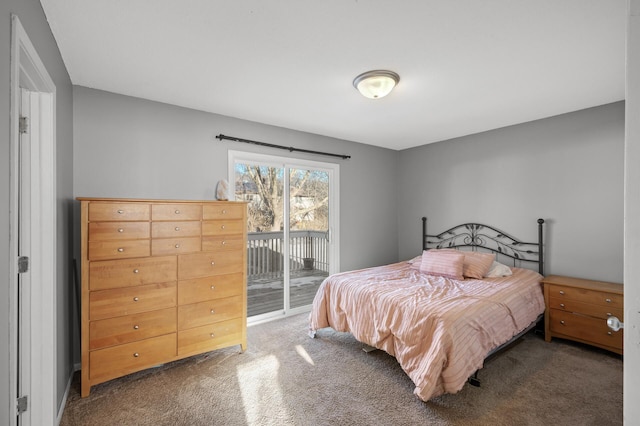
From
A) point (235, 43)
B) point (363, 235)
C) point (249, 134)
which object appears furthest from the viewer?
point (363, 235)

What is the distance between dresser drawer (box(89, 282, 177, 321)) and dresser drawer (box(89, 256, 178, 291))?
0.05 metres

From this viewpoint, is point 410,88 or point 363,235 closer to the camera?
point 410,88

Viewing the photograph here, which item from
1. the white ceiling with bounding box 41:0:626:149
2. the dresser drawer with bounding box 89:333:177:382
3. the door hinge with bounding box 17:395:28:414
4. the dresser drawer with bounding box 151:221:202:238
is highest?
the white ceiling with bounding box 41:0:626:149

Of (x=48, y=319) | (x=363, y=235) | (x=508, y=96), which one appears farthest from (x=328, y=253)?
(x=48, y=319)

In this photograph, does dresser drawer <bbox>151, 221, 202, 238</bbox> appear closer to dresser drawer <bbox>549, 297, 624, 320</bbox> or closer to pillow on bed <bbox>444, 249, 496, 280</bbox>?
pillow on bed <bbox>444, 249, 496, 280</bbox>

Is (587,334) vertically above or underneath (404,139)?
underneath

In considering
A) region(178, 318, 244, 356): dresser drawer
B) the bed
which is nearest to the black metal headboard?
the bed

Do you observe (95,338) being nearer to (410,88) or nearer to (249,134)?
(249,134)

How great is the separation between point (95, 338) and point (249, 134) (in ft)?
8.14

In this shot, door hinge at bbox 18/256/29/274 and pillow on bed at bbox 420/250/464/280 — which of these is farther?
pillow on bed at bbox 420/250/464/280

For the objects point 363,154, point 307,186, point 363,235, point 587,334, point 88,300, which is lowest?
point 587,334

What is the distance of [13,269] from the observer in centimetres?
123

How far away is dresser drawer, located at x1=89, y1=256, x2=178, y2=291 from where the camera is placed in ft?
7.34

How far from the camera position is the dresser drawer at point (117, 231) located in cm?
222
